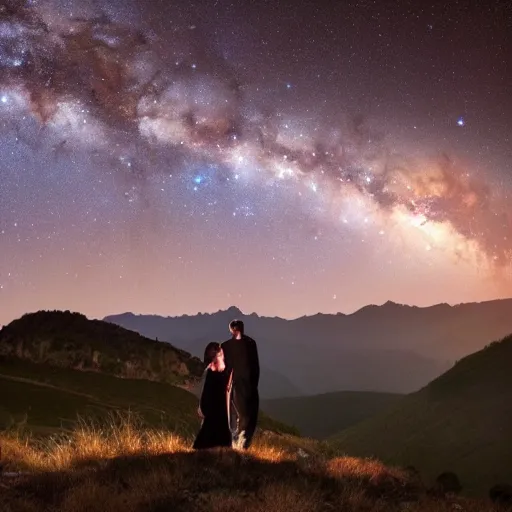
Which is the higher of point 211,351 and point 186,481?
point 211,351

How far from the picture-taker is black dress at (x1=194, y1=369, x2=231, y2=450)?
37.1ft

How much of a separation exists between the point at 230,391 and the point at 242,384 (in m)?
0.28

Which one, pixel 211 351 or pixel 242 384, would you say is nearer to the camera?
pixel 211 351

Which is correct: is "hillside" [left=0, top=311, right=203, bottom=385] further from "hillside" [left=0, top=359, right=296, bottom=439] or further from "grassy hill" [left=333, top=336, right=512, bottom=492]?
"grassy hill" [left=333, top=336, right=512, bottom=492]

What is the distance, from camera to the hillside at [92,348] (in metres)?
31.9

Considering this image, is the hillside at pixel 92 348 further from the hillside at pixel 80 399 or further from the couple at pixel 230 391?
the couple at pixel 230 391

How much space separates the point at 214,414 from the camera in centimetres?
1154

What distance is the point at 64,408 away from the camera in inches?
819

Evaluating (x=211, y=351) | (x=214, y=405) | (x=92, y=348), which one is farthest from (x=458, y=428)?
(x=211, y=351)

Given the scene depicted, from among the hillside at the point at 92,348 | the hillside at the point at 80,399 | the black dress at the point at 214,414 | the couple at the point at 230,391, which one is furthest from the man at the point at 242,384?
the hillside at the point at 92,348

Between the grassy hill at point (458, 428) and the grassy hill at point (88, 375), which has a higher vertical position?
the grassy hill at point (88, 375)

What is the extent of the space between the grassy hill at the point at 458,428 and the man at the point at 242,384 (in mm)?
46223

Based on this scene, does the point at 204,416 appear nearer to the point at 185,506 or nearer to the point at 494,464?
the point at 185,506

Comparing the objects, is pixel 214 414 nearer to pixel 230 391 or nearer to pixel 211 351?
pixel 230 391
